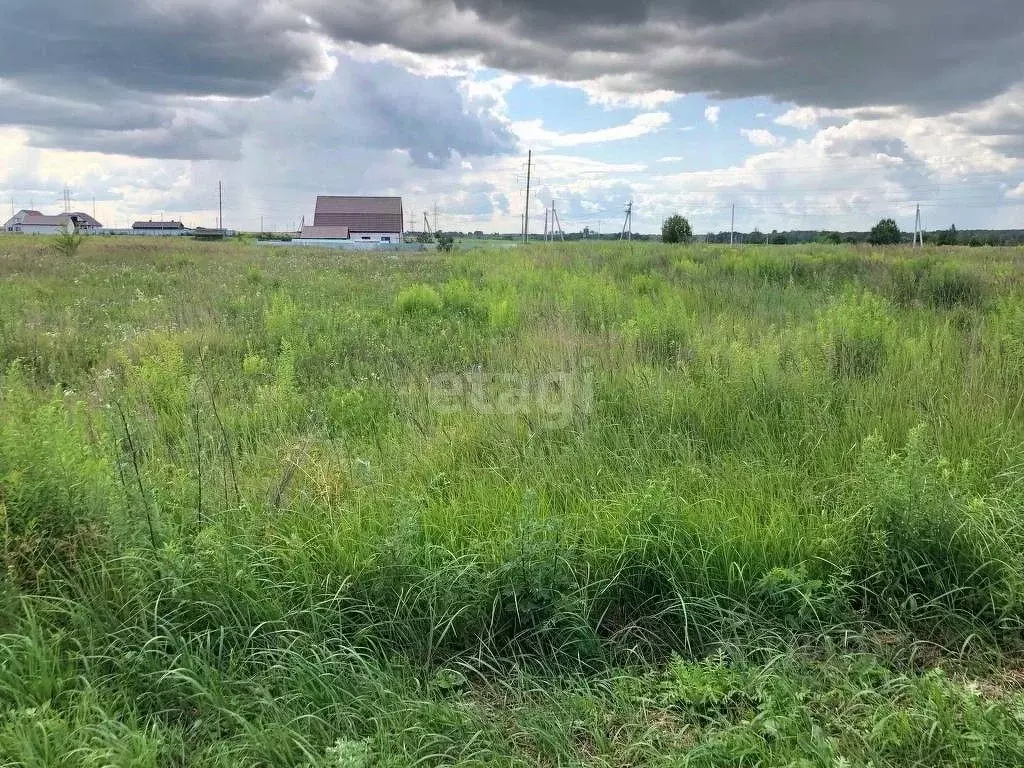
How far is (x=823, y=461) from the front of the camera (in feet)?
13.8

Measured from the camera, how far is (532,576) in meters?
2.88

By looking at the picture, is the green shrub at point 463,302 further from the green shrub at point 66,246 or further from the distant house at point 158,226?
the distant house at point 158,226

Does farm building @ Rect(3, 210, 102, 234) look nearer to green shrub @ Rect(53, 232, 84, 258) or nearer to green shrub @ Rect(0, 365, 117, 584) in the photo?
green shrub @ Rect(53, 232, 84, 258)

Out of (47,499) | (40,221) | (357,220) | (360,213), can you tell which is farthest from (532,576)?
(40,221)

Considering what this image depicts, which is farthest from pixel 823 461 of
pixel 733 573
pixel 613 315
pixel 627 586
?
pixel 613 315

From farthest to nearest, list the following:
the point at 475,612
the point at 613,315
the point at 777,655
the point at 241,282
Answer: the point at 241,282, the point at 613,315, the point at 475,612, the point at 777,655

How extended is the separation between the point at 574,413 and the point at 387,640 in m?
2.68

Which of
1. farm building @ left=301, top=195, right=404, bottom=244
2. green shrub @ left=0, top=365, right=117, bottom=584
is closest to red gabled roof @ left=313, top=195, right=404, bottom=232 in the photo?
farm building @ left=301, top=195, right=404, bottom=244

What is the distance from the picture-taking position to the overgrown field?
228 centimetres

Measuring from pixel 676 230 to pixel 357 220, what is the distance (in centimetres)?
4387

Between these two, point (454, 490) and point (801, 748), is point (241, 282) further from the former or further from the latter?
Answer: point (801, 748)

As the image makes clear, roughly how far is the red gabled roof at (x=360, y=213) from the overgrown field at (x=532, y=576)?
73.7 metres

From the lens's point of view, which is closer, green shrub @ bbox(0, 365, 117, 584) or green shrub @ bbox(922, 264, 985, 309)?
green shrub @ bbox(0, 365, 117, 584)

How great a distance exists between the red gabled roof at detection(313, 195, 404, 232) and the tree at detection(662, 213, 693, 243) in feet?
124
